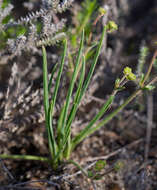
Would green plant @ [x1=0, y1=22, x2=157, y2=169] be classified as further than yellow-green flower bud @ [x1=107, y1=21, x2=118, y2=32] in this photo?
No

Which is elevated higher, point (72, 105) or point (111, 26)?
point (111, 26)

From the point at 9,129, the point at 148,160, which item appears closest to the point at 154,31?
the point at 148,160

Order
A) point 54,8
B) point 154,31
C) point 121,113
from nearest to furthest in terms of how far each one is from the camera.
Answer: point 54,8 → point 121,113 → point 154,31

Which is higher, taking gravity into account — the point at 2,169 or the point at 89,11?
the point at 89,11

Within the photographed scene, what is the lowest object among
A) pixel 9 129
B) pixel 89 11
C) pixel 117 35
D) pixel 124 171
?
pixel 124 171

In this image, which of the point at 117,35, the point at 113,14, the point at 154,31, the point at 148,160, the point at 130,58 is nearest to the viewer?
the point at 148,160

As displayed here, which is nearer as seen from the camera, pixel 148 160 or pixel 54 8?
pixel 54 8

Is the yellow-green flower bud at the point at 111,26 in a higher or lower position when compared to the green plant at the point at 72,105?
higher

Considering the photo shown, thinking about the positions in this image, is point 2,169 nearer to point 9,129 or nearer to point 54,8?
point 9,129

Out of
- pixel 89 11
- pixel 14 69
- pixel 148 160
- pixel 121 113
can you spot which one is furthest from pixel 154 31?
pixel 14 69

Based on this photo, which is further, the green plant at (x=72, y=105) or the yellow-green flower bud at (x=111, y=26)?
the yellow-green flower bud at (x=111, y=26)

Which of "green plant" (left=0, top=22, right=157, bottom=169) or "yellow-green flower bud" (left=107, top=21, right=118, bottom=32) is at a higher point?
"yellow-green flower bud" (left=107, top=21, right=118, bottom=32)
